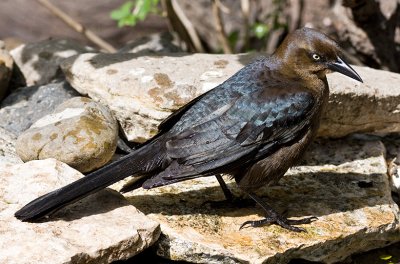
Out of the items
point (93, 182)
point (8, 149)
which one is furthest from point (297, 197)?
point (8, 149)

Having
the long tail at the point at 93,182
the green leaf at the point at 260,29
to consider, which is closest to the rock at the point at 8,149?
the long tail at the point at 93,182

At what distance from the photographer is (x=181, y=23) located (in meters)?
7.93

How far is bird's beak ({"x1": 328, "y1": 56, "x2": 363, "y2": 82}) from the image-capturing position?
4.88 m

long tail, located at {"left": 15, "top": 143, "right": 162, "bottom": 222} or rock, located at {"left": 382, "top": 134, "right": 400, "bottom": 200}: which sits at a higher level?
long tail, located at {"left": 15, "top": 143, "right": 162, "bottom": 222}

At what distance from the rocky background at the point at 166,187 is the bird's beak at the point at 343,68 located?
0.67 metres

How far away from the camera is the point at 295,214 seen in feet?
16.7

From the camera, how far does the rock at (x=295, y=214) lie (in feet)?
15.2

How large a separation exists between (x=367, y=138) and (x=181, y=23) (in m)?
2.60

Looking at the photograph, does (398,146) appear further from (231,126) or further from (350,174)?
(231,126)

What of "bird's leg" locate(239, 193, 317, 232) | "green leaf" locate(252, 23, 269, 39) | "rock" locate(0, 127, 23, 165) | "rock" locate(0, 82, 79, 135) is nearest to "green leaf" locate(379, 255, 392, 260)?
"bird's leg" locate(239, 193, 317, 232)

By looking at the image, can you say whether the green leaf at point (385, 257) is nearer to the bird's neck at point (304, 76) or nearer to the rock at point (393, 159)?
the rock at point (393, 159)

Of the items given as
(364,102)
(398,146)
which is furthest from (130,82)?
(398,146)

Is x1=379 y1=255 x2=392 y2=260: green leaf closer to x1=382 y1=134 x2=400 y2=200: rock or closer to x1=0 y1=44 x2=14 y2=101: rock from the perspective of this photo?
x1=382 y1=134 x2=400 y2=200: rock

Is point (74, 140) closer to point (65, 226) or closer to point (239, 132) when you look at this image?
point (65, 226)
